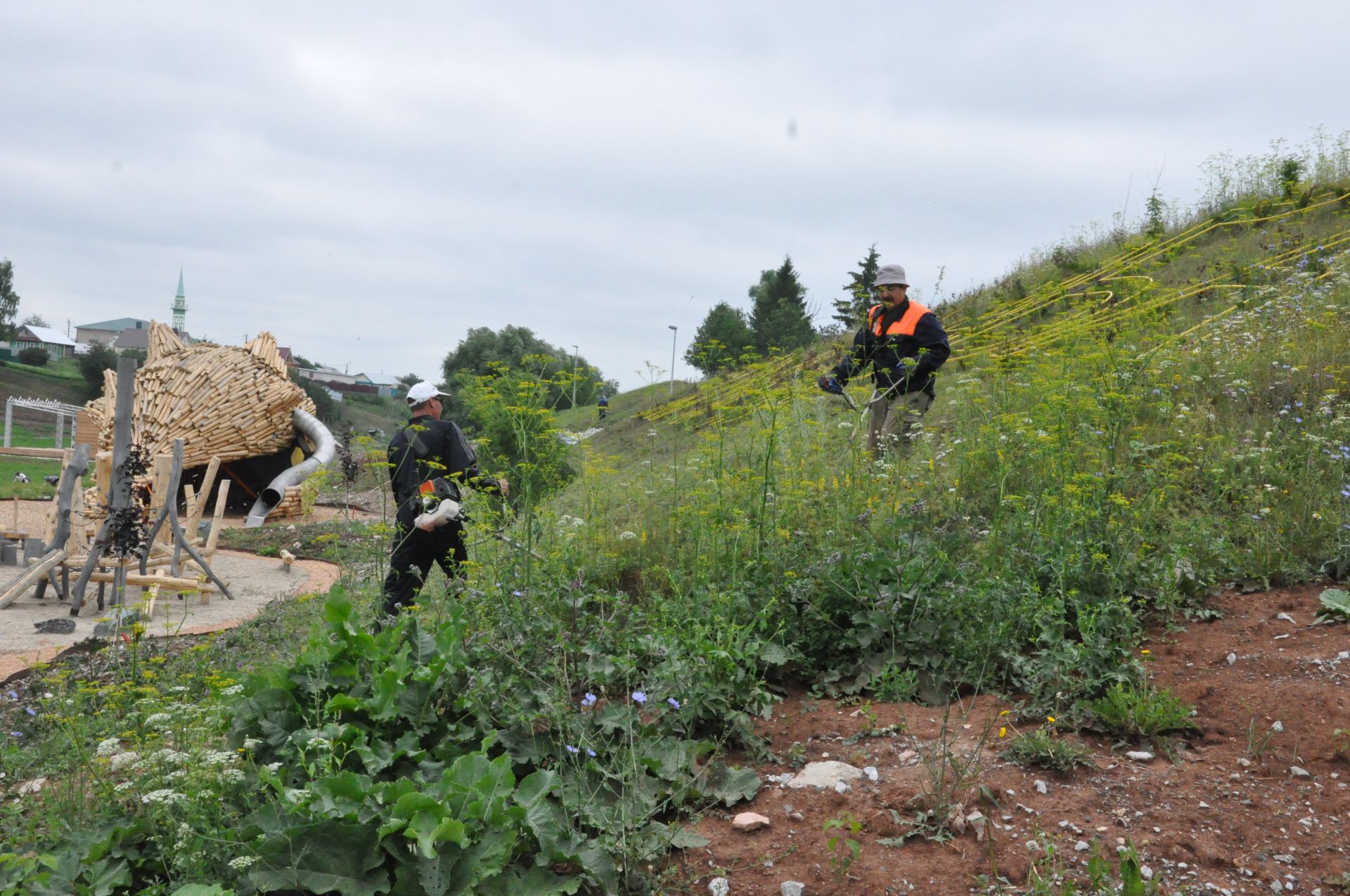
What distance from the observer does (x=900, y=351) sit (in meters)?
6.39

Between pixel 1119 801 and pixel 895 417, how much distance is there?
12.9ft

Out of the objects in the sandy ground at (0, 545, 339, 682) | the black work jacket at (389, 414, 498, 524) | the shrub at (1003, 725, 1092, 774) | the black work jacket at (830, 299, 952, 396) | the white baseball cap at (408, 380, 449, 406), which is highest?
the black work jacket at (830, 299, 952, 396)

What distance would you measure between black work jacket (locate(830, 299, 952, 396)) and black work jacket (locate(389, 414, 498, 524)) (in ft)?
8.23

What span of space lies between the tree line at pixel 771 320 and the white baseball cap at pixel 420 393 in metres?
1.68

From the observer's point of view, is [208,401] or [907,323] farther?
[208,401]

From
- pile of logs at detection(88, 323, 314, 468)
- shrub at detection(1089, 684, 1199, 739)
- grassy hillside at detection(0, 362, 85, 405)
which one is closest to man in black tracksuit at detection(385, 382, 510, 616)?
shrub at detection(1089, 684, 1199, 739)

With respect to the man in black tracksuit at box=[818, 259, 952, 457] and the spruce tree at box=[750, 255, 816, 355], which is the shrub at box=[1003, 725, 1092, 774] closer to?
A: the man in black tracksuit at box=[818, 259, 952, 457]

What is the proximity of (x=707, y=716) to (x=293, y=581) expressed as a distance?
7.89 m

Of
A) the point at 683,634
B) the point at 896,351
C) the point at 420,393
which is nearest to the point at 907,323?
the point at 896,351

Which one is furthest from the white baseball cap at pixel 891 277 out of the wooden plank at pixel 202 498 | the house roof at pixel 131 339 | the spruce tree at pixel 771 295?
the house roof at pixel 131 339

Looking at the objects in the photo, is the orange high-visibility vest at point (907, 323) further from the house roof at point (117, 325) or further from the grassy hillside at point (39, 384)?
the house roof at point (117, 325)

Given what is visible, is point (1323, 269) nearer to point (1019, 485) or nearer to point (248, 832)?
point (1019, 485)

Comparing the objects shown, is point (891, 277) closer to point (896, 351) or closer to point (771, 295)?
point (896, 351)

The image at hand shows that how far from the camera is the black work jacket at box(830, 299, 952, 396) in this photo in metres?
6.23
